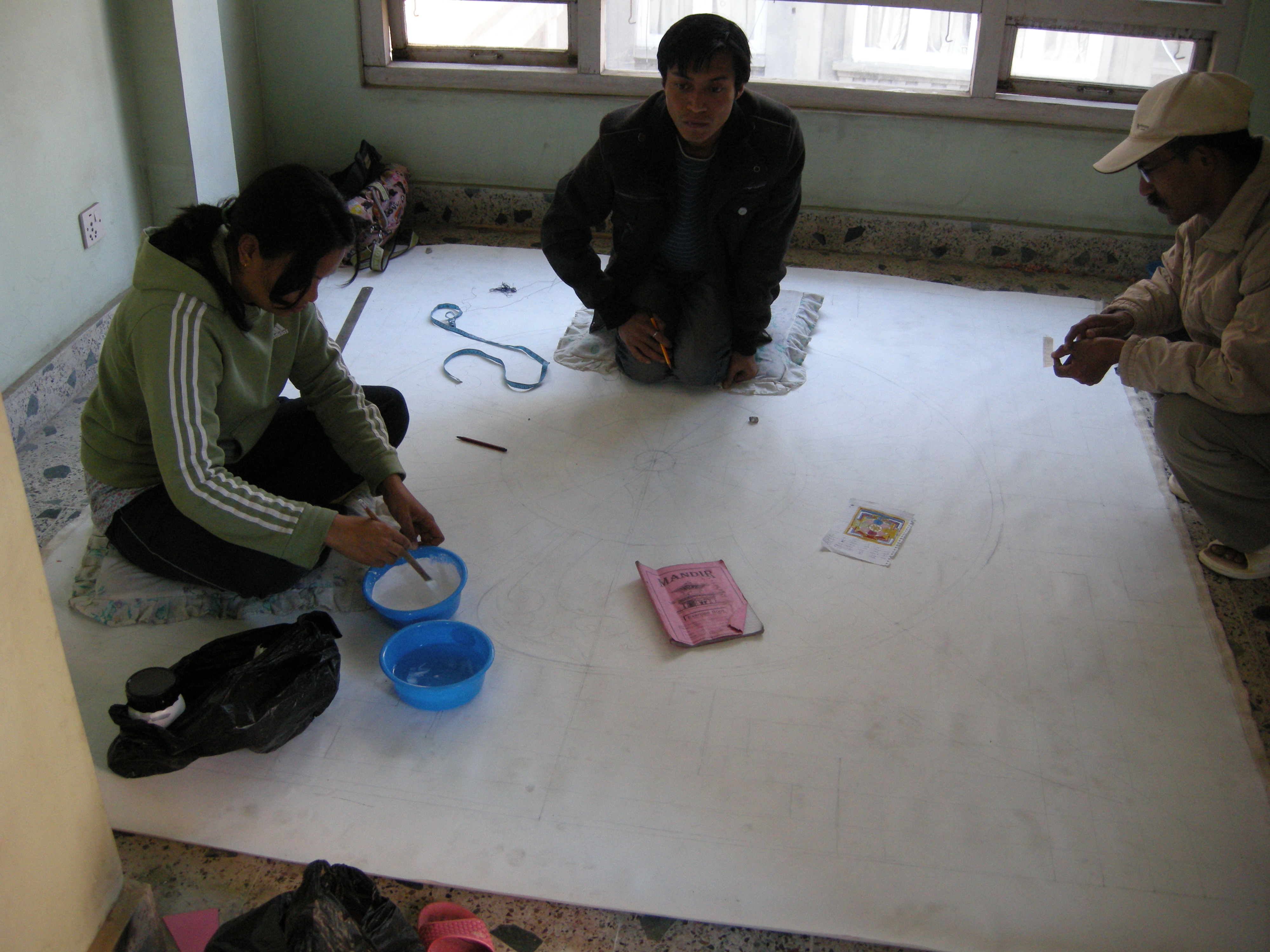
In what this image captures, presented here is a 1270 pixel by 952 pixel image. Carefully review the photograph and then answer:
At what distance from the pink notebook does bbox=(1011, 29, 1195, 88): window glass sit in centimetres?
233

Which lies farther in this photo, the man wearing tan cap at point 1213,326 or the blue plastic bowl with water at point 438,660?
the man wearing tan cap at point 1213,326

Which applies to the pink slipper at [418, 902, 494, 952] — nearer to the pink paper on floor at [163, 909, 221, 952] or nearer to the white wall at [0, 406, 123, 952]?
the pink paper on floor at [163, 909, 221, 952]

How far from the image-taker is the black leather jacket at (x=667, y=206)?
246 centimetres

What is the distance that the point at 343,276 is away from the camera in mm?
3281

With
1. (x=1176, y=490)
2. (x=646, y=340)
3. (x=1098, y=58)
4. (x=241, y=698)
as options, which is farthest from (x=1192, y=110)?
(x=241, y=698)

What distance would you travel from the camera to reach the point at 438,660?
183 cm

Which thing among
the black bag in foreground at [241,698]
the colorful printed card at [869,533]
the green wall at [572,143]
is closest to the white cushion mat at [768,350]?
the colorful printed card at [869,533]

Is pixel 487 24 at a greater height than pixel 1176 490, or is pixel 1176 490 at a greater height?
pixel 487 24

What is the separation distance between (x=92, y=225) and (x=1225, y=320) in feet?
8.80

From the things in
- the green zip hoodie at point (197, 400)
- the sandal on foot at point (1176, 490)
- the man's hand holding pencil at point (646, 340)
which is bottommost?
the sandal on foot at point (1176, 490)

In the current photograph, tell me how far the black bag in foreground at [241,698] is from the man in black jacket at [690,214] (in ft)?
4.25

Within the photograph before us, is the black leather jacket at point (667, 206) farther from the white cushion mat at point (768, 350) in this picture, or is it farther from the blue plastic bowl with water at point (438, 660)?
the blue plastic bowl with water at point (438, 660)

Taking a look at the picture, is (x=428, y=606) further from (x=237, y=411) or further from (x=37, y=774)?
(x=37, y=774)

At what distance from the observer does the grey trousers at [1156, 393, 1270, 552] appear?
204 centimetres
